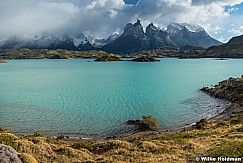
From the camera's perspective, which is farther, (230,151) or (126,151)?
(126,151)

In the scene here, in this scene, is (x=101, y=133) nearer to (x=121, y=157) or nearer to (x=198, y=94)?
(x=121, y=157)

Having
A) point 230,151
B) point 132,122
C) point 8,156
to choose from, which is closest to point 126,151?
point 230,151

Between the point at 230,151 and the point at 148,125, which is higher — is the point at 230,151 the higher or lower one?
the higher one

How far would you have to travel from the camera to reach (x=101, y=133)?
39688mm

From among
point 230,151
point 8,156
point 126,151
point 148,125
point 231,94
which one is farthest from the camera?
point 231,94

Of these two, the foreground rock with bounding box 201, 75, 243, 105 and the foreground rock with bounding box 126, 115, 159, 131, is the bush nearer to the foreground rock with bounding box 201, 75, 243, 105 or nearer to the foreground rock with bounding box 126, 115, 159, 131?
the foreground rock with bounding box 126, 115, 159, 131

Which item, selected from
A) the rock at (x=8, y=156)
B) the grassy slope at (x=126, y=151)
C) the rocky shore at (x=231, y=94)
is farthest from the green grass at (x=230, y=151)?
the rocky shore at (x=231, y=94)

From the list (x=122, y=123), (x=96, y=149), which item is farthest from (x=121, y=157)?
(x=122, y=123)

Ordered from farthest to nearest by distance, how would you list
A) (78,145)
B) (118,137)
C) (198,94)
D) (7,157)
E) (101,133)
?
(198,94)
(101,133)
(118,137)
(78,145)
(7,157)

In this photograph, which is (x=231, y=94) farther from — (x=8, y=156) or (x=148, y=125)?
(x=8, y=156)

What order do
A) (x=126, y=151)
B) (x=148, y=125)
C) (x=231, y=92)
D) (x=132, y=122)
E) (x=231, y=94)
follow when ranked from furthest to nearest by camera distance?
(x=231, y=92) → (x=231, y=94) → (x=132, y=122) → (x=148, y=125) → (x=126, y=151)

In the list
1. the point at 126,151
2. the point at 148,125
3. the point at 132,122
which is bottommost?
the point at 132,122

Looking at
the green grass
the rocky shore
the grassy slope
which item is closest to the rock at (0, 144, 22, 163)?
the grassy slope

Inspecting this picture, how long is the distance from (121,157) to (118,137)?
1741 centimetres
